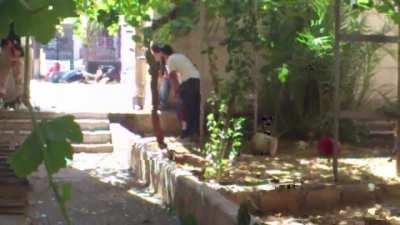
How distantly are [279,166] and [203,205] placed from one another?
340cm

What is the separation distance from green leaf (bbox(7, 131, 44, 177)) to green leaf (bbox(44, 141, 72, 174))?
2 cm

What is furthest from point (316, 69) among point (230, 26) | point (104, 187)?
point (104, 187)

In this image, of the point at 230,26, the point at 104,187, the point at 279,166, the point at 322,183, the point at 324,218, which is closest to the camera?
the point at 324,218

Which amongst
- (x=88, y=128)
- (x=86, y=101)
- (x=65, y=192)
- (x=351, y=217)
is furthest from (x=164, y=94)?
(x=65, y=192)

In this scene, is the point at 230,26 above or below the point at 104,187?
above

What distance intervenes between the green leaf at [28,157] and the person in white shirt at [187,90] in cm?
939

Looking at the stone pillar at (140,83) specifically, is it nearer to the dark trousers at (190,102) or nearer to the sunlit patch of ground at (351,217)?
the dark trousers at (190,102)

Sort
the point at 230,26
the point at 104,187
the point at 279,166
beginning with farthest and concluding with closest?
the point at 230,26, the point at 279,166, the point at 104,187

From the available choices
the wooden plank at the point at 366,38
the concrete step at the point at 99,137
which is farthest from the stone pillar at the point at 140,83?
the wooden plank at the point at 366,38

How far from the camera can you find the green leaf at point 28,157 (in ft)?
5.88

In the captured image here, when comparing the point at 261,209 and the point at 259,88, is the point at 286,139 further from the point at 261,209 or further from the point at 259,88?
the point at 261,209

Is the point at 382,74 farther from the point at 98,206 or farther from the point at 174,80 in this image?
the point at 98,206

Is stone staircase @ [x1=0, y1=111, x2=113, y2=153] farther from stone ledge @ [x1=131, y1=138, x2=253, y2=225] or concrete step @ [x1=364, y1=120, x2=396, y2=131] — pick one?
concrete step @ [x1=364, y1=120, x2=396, y2=131]

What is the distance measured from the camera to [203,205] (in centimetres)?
547
